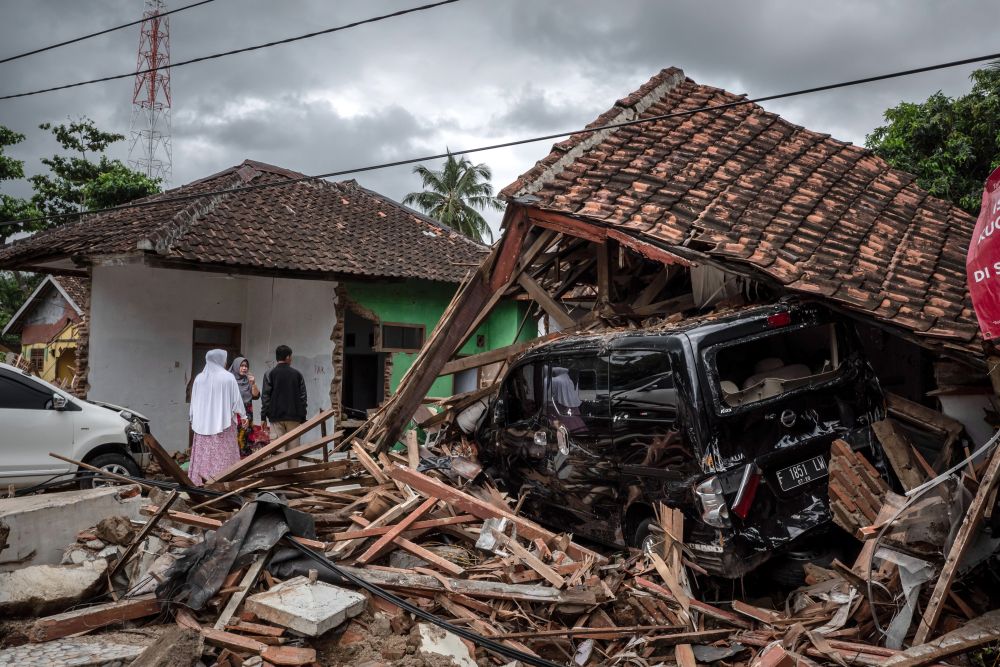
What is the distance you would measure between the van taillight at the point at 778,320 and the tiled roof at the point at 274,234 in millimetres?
8064

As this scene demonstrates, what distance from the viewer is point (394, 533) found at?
5.71 metres

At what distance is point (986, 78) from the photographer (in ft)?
47.2

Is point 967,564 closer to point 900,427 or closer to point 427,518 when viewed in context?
point 900,427

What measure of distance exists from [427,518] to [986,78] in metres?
14.7

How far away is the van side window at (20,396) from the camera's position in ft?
28.0

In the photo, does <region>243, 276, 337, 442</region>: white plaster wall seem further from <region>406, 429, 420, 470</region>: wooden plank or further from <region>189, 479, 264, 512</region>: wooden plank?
<region>189, 479, 264, 512</region>: wooden plank

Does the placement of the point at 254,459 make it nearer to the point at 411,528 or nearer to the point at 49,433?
the point at 411,528

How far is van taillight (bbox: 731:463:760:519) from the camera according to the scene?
182 inches

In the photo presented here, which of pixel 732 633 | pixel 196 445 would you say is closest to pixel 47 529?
pixel 196 445

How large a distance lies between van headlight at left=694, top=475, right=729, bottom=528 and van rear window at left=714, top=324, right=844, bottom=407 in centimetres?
57

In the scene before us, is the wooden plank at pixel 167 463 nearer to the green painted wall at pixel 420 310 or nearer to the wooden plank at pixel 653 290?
the wooden plank at pixel 653 290

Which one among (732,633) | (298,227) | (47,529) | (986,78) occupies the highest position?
(986,78)

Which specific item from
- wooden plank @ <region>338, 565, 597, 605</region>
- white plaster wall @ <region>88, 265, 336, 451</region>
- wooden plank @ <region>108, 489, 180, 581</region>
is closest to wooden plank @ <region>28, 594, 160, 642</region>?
wooden plank @ <region>108, 489, 180, 581</region>

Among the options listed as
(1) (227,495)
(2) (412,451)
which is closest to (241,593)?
(1) (227,495)
